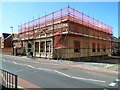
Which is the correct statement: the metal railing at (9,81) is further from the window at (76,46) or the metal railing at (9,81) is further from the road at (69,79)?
the window at (76,46)

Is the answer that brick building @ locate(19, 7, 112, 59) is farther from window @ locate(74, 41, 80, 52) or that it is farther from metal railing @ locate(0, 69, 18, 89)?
metal railing @ locate(0, 69, 18, 89)

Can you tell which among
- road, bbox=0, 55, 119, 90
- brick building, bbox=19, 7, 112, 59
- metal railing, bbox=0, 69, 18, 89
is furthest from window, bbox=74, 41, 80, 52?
metal railing, bbox=0, 69, 18, 89

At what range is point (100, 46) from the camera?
30109 millimetres

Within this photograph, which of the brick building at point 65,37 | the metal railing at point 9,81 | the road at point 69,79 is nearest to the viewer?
the metal railing at point 9,81

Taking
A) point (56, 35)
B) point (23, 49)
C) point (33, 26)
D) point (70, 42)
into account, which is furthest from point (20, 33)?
point (70, 42)

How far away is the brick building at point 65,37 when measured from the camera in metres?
20.2

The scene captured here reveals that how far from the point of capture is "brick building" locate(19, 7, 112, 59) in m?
20.2

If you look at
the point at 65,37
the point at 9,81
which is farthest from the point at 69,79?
the point at 65,37

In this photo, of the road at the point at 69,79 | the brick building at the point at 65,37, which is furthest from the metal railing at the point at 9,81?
the brick building at the point at 65,37

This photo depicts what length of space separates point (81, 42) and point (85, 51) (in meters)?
2.91

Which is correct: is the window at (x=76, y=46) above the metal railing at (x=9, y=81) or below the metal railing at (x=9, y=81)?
above

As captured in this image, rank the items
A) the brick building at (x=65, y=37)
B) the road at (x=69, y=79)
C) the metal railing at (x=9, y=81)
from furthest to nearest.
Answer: the brick building at (x=65, y=37) < the road at (x=69, y=79) < the metal railing at (x=9, y=81)

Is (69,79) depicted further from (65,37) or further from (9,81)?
(65,37)

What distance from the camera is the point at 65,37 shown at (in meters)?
19.9
